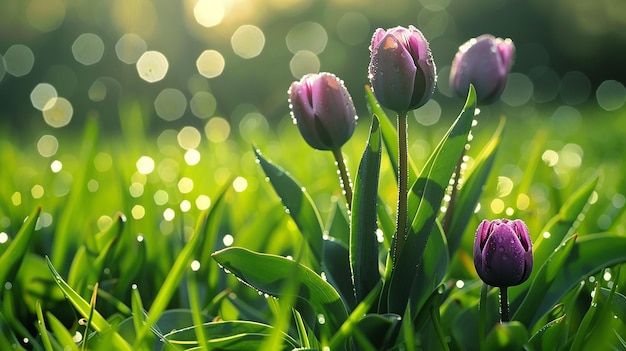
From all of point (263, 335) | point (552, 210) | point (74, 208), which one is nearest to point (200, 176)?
point (74, 208)

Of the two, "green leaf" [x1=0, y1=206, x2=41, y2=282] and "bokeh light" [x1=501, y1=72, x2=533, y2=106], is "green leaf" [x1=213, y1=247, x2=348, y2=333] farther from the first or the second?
"bokeh light" [x1=501, y1=72, x2=533, y2=106]

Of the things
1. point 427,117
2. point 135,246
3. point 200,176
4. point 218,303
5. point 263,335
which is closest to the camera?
point 263,335

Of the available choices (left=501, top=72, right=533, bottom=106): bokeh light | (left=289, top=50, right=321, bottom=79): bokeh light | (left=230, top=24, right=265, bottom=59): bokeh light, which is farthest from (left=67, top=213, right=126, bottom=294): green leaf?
(left=230, top=24, right=265, bottom=59): bokeh light

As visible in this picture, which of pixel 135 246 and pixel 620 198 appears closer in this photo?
pixel 135 246

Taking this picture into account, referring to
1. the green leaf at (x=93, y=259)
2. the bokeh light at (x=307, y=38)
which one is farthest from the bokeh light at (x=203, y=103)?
the bokeh light at (x=307, y=38)

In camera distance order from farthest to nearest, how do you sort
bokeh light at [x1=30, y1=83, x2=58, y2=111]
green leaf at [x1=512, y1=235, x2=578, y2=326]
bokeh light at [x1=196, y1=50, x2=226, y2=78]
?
bokeh light at [x1=196, y1=50, x2=226, y2=78]
bokeh light at [x1=30, y1=83, x2=58, y2=111]
green leaf at [x1=512, y1=235, x2=578, y2=326]

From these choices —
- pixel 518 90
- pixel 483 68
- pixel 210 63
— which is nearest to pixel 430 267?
pixel 483 68

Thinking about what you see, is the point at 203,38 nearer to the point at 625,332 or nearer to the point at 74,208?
the point at 74,208
